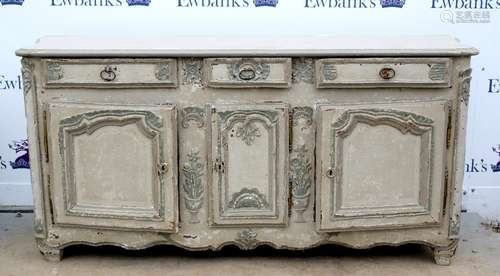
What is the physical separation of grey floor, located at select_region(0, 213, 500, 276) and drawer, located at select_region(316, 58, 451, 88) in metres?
0.75

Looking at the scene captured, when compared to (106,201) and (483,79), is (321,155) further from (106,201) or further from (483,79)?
(483,79)

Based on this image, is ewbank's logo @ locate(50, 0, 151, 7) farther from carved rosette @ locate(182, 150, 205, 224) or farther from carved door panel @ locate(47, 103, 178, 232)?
carved rosette @ locate(182, 150, 205, 224)

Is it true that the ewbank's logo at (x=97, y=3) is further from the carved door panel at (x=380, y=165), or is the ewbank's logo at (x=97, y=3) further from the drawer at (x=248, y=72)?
the carved door panel at (x=380, y=165)

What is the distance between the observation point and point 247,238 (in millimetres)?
2555

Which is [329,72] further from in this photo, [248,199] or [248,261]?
[248,261]

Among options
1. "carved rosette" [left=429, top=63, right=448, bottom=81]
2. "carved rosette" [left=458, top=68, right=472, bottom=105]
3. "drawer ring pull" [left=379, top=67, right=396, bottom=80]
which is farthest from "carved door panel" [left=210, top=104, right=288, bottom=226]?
"carved rosette" [left=458, top=68, right=472, bottom=105]

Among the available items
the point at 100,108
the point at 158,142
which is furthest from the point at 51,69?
the point at 158,142

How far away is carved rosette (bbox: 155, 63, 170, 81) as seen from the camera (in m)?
2.40

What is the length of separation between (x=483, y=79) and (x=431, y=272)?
1087mm

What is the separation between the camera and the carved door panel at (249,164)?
2.43 meters

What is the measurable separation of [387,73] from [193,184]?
0.84 m

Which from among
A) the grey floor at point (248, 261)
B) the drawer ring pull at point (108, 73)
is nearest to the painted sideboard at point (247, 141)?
the drawer ring pull at point (108, 73)

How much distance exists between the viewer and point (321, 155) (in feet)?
8.03

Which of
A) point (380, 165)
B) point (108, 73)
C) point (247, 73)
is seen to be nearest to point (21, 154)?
point (108, 73)
